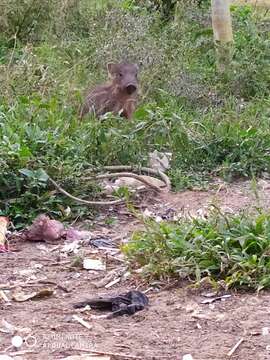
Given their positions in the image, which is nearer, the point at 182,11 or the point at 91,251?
the point at 91,251

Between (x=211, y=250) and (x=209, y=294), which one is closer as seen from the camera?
(x=209, y=294)

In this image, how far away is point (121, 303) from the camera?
473 centimetres

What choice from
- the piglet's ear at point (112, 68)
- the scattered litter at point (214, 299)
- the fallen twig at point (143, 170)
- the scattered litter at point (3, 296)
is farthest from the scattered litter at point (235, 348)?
the piglet's ear at point (112, 68)

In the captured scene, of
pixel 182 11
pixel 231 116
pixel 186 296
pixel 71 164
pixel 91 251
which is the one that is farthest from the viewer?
pixel 182 11

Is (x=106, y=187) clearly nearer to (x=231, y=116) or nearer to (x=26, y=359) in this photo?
(x=231, y=116)

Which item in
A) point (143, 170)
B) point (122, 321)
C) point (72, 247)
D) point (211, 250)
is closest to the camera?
point (122, 321)

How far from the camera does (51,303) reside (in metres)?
4.89

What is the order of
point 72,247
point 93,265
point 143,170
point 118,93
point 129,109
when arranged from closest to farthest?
point 93,265, point 72,247, point 143,170, point 129,109, point 118,93

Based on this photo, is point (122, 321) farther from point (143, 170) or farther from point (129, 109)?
point (129, 109)

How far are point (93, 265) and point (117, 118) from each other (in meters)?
2.30

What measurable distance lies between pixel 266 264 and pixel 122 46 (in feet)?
19.2

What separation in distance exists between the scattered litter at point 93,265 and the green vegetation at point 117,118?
0.88 meters

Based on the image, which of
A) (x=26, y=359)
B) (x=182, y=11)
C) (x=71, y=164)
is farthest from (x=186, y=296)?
(x=182, y=11)

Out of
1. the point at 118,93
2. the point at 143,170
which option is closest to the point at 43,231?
the point at 143,170
